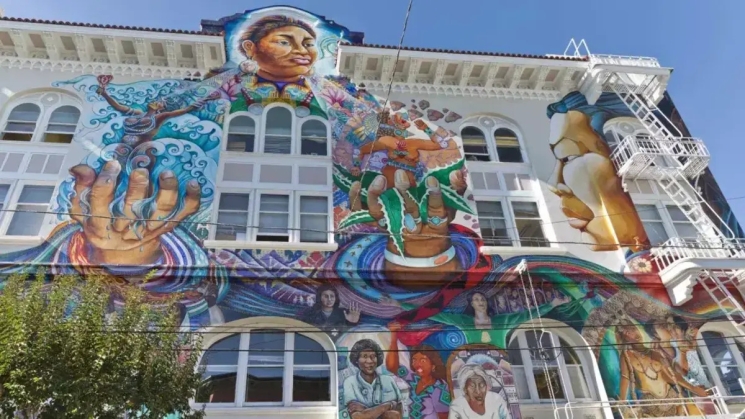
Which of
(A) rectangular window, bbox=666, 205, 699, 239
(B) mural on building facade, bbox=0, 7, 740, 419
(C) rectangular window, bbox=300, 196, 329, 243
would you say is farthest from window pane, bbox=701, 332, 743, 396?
(C) rectangular window, bbox=300, 196, 329, 243

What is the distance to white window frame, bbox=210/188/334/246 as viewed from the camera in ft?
45.4

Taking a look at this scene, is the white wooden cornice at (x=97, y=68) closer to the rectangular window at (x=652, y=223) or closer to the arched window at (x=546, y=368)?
the arched window at (x=546, y=368)

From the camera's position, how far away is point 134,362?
8070 millimetres

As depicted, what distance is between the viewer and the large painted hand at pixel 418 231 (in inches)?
531

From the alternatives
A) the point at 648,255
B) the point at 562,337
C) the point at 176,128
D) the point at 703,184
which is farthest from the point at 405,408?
the point at 703,184

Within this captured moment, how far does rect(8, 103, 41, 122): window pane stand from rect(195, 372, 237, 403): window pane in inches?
374

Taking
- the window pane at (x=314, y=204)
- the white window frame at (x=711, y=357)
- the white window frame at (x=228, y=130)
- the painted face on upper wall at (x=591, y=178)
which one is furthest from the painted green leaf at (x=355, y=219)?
the white window frame at (x=711, y=357)

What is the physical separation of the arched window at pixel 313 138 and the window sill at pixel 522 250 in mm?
5340

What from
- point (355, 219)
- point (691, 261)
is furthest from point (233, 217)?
point (691, 261)

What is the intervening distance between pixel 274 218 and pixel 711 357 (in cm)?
1111

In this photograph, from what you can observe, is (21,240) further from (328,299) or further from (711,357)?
(711,357)

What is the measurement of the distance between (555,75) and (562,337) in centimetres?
915

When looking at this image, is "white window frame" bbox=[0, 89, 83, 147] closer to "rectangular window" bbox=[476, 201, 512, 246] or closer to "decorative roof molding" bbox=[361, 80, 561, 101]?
"decorative roof molding" bbox=[361, 80, 561, 101]

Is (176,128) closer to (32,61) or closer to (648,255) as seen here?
(32,61)
